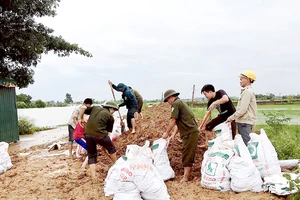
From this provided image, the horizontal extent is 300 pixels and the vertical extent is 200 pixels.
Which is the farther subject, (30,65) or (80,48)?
(80,48)

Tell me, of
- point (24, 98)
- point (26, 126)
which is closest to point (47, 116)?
point (26, 126)

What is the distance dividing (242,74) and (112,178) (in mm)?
2510

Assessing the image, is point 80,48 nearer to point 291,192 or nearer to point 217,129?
point 217,129

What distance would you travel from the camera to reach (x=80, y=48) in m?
13.4

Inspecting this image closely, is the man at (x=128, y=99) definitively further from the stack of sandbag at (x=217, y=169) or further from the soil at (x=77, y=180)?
the stack of sandbag at (x=217, y=169)

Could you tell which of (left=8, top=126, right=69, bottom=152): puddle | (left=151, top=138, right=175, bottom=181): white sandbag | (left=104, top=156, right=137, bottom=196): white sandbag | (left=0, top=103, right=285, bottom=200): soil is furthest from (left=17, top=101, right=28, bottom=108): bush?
(left=104, top=156, right=137, bottom=196): white sandbag

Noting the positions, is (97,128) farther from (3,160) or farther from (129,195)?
(3,160)

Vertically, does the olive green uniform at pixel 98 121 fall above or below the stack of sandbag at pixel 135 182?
above

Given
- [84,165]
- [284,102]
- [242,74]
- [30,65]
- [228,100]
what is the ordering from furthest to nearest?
[284,102], [30,65], [84,165], [228,100], [242,74]

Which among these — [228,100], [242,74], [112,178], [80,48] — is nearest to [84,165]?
[112,178]

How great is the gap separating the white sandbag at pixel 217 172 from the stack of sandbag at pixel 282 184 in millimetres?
503

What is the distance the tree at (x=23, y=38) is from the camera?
34.8 feet

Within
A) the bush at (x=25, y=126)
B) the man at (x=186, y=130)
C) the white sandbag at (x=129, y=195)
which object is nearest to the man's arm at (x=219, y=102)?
the man at (x=186, y=130)

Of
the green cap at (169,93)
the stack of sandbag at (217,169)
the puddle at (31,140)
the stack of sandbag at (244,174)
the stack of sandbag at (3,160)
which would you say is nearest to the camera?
the stack of sandbag at (244,174)
